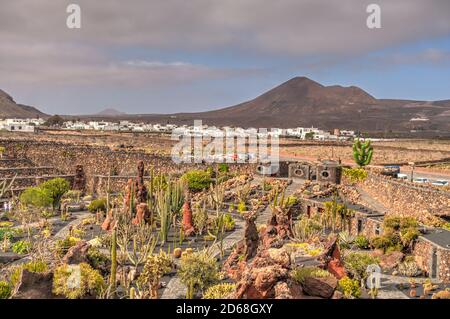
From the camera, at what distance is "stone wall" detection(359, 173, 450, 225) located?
2355cm

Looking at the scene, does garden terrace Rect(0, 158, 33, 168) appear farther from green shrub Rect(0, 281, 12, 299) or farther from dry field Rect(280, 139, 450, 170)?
green shrub Rect(0, 281, 12, 299)

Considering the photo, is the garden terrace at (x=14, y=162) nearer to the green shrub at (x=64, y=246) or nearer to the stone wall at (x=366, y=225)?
the green shrub at (x=64, y=246)

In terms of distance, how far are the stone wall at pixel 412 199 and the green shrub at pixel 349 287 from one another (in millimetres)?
8587

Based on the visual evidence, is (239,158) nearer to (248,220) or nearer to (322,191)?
(322,191)

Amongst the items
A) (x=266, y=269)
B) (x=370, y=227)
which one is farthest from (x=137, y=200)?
(x=266, y=269)

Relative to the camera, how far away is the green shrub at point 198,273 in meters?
15.3

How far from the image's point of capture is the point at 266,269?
451 inches

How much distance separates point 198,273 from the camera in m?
15.4

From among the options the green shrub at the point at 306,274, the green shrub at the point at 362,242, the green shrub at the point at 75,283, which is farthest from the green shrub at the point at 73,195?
the green shrub at the point at 306,274

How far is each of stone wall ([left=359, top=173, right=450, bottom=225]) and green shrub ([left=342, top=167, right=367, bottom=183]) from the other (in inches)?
101

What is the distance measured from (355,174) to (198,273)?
2027cm

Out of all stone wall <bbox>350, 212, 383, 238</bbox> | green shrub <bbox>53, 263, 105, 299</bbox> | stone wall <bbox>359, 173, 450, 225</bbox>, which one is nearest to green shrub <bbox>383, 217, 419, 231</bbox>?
stone wall <bbox>350, 212, 383, 238</bbox>
